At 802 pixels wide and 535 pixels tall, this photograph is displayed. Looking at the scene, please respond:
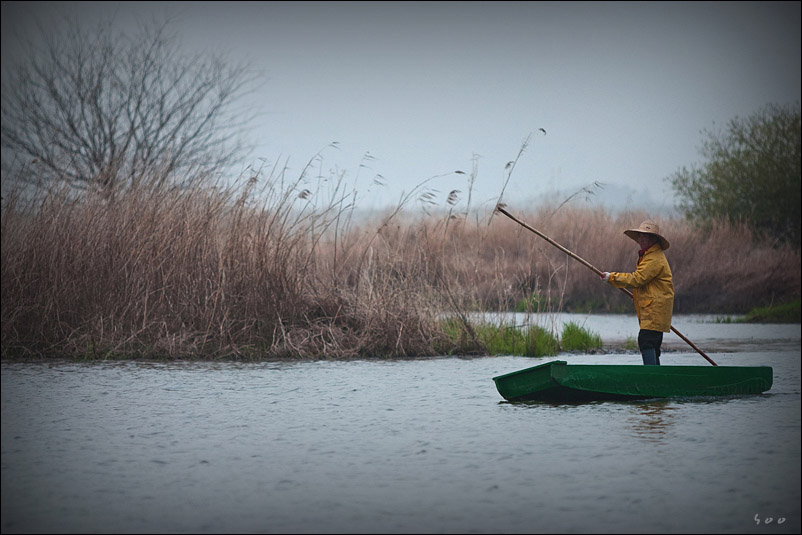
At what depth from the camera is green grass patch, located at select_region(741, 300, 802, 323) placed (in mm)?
17766

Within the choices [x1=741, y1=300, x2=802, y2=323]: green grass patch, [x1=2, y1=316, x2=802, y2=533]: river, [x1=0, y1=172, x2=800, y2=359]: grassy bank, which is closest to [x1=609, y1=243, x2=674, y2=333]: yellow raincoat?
[x1=2, y1=316, x2=802, y2=533]: river

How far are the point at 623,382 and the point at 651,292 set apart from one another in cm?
96

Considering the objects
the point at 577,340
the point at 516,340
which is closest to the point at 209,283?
the point at 516,340

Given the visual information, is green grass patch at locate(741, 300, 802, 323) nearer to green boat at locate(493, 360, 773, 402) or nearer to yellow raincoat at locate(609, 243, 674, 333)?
green boat at locate(493, 360, 773, 402)

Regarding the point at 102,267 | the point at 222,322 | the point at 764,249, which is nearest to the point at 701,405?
the point at 222,322

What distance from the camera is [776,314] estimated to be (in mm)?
18109

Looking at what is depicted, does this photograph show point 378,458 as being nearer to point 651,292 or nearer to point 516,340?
point 651,292

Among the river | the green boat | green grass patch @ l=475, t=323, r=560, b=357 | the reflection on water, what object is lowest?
the river

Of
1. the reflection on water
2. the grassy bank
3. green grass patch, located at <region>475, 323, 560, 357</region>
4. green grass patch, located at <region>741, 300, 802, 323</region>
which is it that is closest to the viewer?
the reflection on water

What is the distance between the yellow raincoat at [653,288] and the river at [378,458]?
0.74 meters

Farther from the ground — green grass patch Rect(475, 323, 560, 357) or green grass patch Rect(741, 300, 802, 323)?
green grass patch Rect(741, 300, 802, 323)

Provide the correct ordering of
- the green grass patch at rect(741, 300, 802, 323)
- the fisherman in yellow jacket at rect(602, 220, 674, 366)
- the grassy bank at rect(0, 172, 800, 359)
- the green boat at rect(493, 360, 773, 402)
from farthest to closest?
1. the green grass patch at rect(741, 300, 802, 323)
2. the grassy bank at rect(0, 172, 800, 359)
3. the fisherman in yellow jacket at rect(602, 220, 674, 366)
4. the green boat at rect(493, 360, 773, 402)

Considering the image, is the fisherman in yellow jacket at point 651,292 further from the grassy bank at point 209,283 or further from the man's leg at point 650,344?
the grassy bank at point 209,283

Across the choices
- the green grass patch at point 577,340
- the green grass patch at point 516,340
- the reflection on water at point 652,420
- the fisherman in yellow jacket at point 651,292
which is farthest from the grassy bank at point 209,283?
the reflection on water at point 652,420
